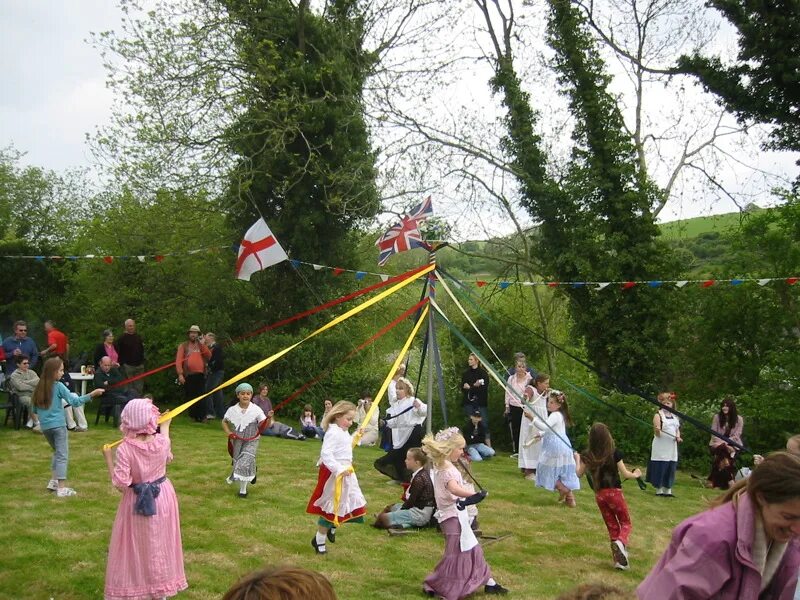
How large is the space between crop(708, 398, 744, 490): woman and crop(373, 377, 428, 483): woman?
4.53 meters

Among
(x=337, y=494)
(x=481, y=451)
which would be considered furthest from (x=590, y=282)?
(x=337, y=494)

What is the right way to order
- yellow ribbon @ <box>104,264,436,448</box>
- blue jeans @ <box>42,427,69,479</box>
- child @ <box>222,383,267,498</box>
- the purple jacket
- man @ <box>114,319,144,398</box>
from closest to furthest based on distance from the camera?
1. the purple jacket
2. yellow ribbon @ <box>104,264,436,448</box>
3. blue jeans @ <box>42,427,69,479</box>
4. child @ <box>222,383,267,498</box>
5. man @ <box>114,319,144,398</box>

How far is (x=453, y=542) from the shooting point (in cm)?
662

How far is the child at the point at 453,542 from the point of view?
21.5 ft

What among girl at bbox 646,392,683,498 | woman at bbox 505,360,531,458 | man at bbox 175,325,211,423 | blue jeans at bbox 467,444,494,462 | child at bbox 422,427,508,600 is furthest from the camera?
man at bbox 175,325,211,423

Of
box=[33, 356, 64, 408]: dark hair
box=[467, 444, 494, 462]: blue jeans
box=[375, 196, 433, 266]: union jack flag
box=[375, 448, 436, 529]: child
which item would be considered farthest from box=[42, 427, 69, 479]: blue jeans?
box=[467, 444, 494, 462]: blue jeans

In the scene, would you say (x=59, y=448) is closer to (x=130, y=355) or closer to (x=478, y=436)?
(x=130, y=355)

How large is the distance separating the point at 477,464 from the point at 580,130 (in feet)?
26.6

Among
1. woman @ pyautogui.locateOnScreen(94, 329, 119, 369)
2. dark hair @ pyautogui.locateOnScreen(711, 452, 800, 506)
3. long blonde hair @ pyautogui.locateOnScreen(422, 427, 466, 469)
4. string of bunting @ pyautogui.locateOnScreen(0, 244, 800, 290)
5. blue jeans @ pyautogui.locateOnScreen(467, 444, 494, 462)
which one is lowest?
blue jeans @ pyautogui.locateOnScreen(467, 444, 494, 462)

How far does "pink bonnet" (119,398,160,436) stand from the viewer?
611 centimetres

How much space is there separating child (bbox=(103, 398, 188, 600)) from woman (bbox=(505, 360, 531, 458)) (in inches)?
242

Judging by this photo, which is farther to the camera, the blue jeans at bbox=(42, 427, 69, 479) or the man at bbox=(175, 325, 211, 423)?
the man at bbox=(175, 325, 211, 423)

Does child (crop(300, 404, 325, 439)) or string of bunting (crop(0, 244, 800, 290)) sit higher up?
string of bunting (crop(0, 244, 800, 290))

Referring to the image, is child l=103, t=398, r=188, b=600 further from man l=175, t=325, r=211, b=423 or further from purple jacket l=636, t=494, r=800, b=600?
man l=175, t=325, r=211, b=423
